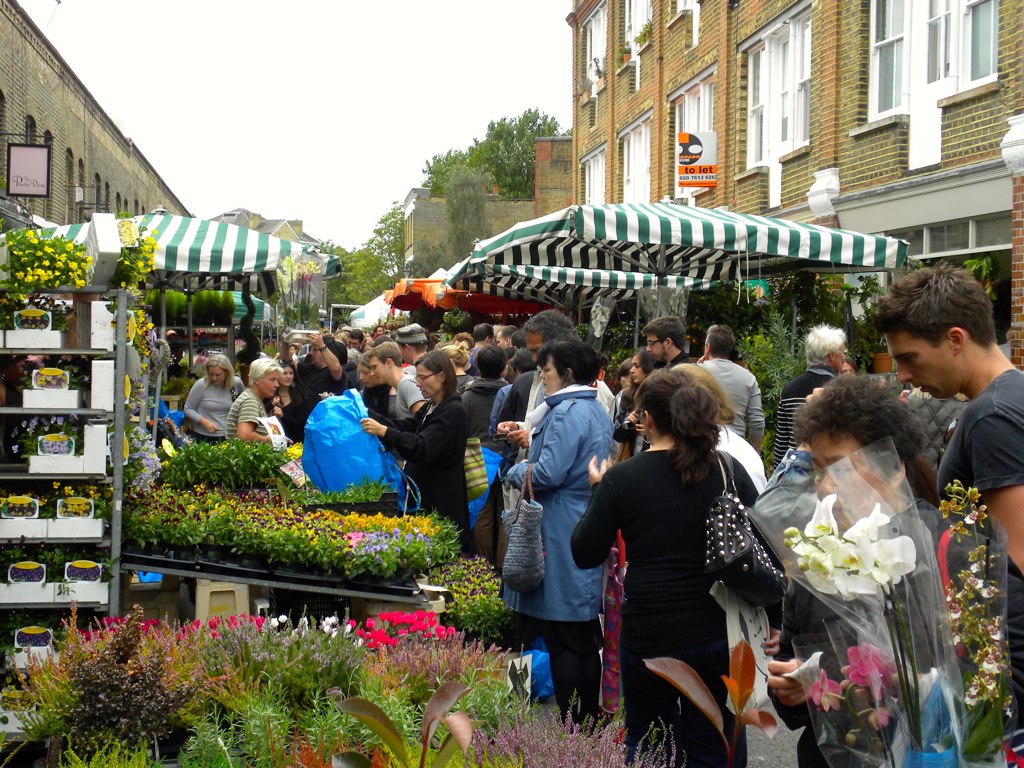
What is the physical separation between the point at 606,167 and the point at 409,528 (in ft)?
71.4

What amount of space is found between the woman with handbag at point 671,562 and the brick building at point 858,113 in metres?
7.47

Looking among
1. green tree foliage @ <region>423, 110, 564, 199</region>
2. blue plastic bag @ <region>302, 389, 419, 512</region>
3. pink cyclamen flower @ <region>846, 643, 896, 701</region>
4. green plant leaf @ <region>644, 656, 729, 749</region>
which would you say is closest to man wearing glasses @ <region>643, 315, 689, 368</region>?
blue plastic bag @ <region>302, 389, 419, 512</region>

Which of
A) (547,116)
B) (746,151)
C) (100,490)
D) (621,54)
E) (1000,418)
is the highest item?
(547,116)

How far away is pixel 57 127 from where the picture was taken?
24.6 metres

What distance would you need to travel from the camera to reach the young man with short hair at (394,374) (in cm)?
834

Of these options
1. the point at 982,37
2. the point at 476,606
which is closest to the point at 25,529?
the point at 476,606

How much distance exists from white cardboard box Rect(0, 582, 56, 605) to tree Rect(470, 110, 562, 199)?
6889 cm

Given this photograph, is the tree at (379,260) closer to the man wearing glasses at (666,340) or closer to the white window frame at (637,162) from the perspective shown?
the white window frame at (637,162)

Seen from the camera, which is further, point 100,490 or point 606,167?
point 606,167

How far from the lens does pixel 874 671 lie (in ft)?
6.70

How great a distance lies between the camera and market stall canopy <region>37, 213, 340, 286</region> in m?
10.4

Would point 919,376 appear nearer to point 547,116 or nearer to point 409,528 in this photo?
point 409,528

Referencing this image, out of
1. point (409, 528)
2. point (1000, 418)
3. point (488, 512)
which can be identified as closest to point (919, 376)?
point (1000, 418)

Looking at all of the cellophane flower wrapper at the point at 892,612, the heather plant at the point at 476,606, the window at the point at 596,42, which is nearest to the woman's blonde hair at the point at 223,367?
the heather plant at the point at 476,606
